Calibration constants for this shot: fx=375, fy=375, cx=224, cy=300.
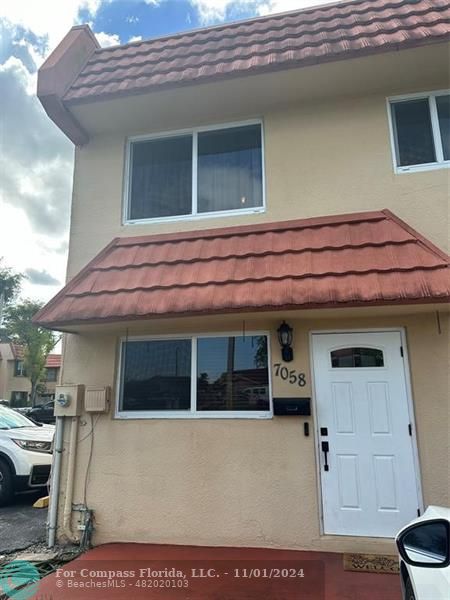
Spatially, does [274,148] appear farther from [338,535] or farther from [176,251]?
[338,535]

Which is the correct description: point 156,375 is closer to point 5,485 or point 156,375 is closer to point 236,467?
point 236,467

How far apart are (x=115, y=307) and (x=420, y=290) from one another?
3.62 metres

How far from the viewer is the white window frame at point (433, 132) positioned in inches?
210

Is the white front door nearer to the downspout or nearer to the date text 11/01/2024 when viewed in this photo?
the date text 11/01/2024

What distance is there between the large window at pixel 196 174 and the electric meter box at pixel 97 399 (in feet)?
9.10

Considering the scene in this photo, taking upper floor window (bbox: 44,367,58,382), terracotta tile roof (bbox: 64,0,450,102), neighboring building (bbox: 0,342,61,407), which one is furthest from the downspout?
upper floor window (bbox: 44,367,58,382)

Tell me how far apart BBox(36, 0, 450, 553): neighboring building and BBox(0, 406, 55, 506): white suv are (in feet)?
7.57

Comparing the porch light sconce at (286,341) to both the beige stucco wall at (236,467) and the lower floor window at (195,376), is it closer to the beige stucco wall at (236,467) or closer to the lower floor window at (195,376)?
the beige stucco wall at (236,467)

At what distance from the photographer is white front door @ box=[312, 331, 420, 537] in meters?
4.54

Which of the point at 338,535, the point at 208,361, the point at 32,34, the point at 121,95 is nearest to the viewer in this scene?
the point at 338,535

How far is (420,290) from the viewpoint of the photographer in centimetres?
407

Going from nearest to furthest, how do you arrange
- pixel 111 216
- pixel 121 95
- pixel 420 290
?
pixel 420 290, pixel 121 95, pixel 111 216

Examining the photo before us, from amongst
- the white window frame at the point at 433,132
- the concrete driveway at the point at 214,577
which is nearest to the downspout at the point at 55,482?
the concrete driveway at the point at 214,577

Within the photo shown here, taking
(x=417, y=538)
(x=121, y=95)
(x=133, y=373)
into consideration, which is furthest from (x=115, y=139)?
(x=417, y=538)
